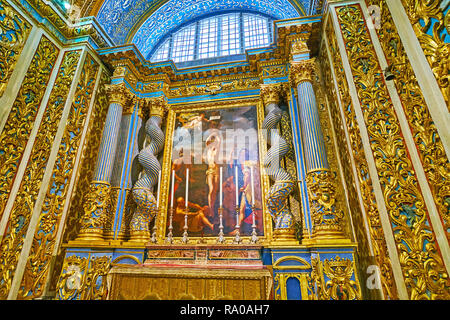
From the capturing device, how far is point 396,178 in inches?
107

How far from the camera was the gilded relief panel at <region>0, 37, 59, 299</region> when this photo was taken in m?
3.38

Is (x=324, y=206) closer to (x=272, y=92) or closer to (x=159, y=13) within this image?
(x=272, y=92)

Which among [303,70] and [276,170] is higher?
[303,70]

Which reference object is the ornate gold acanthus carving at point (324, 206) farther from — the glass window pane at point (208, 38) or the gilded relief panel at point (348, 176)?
the glass window pane at point (208, 38)

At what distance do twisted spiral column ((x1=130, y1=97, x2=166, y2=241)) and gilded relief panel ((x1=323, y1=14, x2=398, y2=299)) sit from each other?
3.73m

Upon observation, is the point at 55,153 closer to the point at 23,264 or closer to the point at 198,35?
the point at 23,264

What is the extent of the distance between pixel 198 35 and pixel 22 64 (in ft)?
15.7

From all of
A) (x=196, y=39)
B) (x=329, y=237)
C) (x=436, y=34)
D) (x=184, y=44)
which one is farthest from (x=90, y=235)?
(x=196, y=39)

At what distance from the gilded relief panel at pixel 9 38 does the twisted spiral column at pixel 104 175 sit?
64.8 inches

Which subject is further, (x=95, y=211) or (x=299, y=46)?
(x=299, y=46)

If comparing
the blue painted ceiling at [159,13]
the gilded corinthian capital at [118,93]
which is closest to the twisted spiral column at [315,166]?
the blue painted ceiling at [159,13]

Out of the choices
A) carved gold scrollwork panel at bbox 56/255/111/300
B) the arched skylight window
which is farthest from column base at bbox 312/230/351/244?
the arched skylight window

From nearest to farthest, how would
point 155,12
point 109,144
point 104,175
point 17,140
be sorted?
1. point 17,140
2. point 104,175
3. point 109,144
4. point 155,12

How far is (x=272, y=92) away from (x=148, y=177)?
3.30 m
